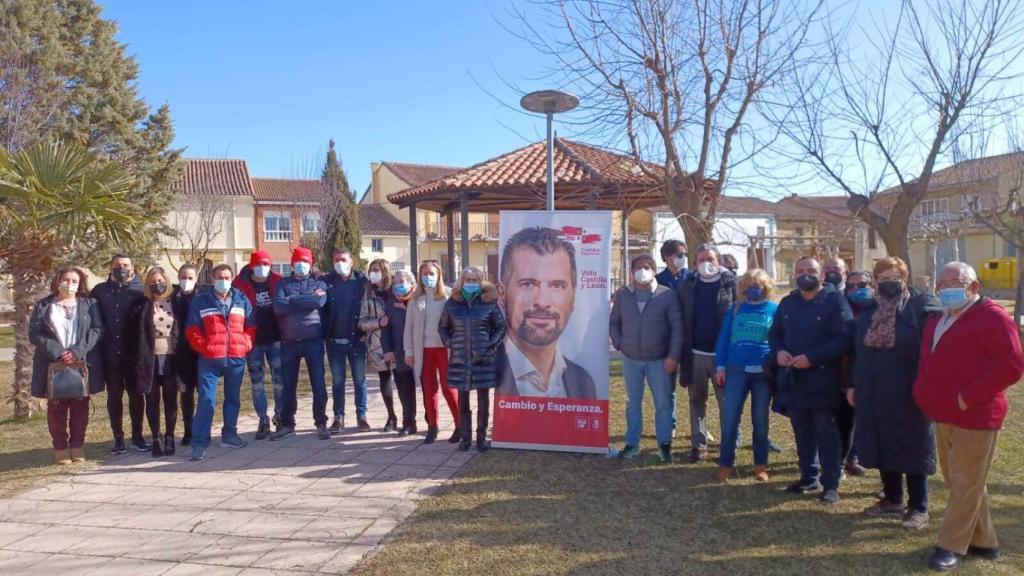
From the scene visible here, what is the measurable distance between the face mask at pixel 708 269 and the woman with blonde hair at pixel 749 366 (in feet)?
1.45

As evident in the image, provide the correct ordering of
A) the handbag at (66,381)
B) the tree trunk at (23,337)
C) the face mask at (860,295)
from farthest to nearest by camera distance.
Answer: the tree trunk at (23,337) → the handbag at (66,381) → the face mask at (860,295)

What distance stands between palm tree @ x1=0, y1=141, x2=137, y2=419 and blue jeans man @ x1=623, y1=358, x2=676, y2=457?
560 cm

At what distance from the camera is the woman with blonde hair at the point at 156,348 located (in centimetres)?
642

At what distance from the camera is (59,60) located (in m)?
18.6

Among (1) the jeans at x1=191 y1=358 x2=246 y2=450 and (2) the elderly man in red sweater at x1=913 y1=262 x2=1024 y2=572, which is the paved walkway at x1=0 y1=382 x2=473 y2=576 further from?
(2) the elderly man in red sweater at x1=913 y1=262 x2=1024 y2=572

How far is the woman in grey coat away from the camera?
20.3 feet

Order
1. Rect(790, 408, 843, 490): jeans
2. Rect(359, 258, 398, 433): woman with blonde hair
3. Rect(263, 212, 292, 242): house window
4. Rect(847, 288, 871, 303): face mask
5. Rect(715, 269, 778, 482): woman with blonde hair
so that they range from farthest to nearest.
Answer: Rect(263, 212, 292, 242): house window → Rect(359, 258, 398, 433): woman with blonde hair → Rect(715, 269, 778, 482): woman with blonde hair → Rect(847, 288, 871, 303): face mask → Rect(790, 408, 843, 490): jeans

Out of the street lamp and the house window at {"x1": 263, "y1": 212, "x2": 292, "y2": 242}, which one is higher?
the house window at {"x1": 263, "y1": 212, "x2": 292, "y2": 242}

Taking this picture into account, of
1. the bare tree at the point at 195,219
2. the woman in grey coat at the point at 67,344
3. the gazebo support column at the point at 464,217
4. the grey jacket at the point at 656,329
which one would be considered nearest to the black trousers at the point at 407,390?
the grey jacket at the point at 656,329

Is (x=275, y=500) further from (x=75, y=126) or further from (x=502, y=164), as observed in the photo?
(x=75, y=126)

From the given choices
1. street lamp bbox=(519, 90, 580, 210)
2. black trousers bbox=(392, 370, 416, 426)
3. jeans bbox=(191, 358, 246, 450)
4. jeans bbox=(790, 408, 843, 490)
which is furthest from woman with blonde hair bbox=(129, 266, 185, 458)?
jeans bbox=(790, 408, 843, 490)

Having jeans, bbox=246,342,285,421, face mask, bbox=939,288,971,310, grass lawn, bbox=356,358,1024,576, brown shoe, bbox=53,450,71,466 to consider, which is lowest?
grass lawn, bbox=356,358,1024,576

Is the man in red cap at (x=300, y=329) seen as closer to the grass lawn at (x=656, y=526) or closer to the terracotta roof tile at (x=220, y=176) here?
the grass lawn at (x=656, y=526)

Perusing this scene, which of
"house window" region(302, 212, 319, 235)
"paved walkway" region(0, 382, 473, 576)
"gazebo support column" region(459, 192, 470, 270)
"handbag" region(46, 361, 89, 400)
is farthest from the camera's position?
"house window" region(302, 212, 319, 235)
